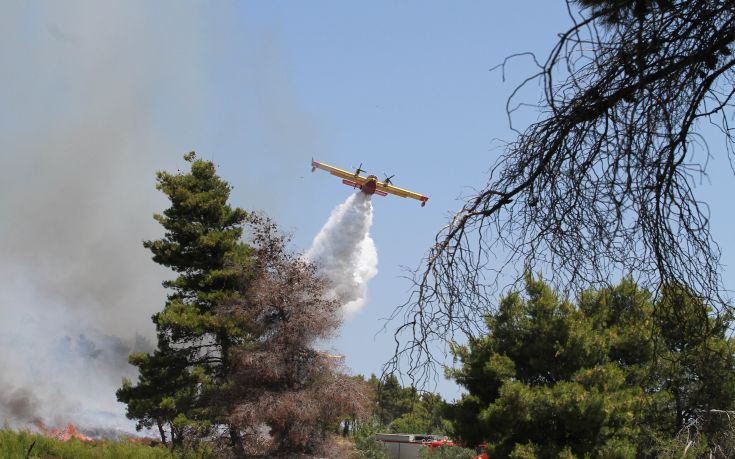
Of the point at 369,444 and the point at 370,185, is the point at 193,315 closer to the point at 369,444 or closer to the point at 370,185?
the point at 369,444

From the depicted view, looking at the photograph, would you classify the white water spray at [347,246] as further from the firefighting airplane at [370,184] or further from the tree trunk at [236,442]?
the tree trunk at [236,442]

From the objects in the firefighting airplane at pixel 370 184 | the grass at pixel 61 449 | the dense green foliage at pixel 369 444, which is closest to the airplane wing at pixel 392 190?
the firefighting airplane at pixel 370 184

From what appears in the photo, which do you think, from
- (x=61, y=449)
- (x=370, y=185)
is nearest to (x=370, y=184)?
(x=370, y=185)

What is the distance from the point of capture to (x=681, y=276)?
287cm

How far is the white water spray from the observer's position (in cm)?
4112

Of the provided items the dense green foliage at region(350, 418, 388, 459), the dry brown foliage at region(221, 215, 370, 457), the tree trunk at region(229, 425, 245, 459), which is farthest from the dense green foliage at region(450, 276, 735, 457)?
the dense green foliage at region(350, 418, 388, 459)

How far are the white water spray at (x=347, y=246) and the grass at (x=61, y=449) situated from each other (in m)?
21.1

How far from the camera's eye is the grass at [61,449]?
15633 mm

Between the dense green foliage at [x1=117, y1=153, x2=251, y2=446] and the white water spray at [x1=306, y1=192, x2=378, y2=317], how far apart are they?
11622 mm

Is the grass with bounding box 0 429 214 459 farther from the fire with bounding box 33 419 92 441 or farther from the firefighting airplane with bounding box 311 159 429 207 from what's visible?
the firefighting airplane with bounding box 311 159 429 207

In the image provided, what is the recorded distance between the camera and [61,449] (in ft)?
57.9

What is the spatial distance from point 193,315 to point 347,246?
1600 cm

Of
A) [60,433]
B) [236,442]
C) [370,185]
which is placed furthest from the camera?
[370,185]

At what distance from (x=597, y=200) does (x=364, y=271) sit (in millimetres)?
42446
